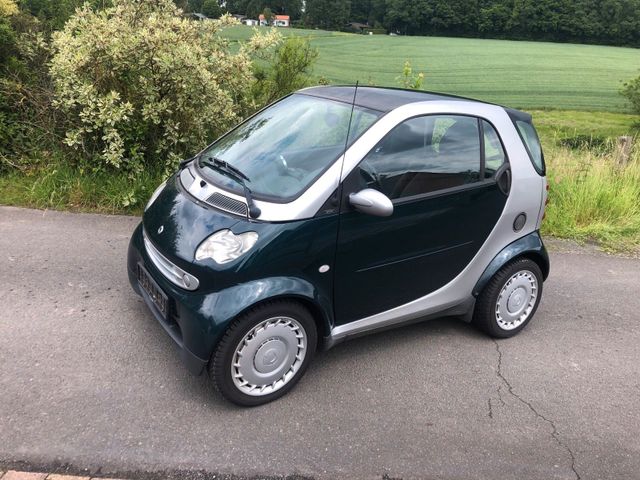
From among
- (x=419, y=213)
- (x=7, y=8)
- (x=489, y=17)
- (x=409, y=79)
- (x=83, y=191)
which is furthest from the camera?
(x=489, y=17)

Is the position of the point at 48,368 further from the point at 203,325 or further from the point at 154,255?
the point at 203,325

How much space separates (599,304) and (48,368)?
4.35 m

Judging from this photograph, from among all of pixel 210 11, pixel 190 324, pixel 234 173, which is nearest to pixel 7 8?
pixel 210 11

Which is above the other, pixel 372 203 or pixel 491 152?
pixel 491 152

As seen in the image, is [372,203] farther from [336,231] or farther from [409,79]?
[409,79]

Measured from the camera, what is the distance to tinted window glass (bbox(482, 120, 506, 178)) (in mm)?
3660

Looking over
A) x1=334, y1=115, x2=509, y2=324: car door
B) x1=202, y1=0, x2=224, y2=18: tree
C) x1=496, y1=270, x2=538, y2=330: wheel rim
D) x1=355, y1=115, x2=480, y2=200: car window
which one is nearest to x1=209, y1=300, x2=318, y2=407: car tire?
x1=334, y1=115, x2=509, y2=324: car door

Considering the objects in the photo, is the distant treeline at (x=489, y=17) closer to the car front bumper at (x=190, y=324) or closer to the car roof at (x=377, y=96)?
the car roof at (x=377, y=96)

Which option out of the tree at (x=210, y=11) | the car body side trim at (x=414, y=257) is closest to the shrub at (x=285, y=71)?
the tree at (x=210, y=11)

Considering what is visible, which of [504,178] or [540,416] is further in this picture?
[504,178]

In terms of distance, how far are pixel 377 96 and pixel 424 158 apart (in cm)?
55

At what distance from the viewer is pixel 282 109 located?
3922 millimetres

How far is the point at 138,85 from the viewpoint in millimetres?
6000

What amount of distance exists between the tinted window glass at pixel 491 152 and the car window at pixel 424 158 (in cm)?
7
